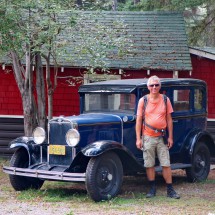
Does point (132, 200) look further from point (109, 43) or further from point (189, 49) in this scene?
point (189, 49)

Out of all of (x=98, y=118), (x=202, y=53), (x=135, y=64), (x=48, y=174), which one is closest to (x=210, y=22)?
(x=202, y=53)

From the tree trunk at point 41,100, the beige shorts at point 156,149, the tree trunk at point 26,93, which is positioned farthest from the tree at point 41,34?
the beige shorts at point 156,149

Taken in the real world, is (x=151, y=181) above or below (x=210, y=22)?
below

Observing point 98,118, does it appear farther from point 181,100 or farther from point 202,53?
point 202,53

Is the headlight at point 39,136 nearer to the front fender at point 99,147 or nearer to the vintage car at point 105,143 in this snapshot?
the vintage car at point 105,143

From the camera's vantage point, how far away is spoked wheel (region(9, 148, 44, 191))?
38.4 feet

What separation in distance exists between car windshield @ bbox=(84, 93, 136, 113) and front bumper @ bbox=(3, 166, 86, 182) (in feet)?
6.37

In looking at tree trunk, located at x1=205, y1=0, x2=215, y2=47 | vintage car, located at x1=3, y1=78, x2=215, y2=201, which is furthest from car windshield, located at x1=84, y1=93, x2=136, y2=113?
tree trunk, located at x1=205, y1=0, x2=215, y2=47

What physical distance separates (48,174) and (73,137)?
2.45 feet

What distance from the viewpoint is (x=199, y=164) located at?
42.5 ft

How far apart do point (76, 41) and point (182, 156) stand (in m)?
4.28

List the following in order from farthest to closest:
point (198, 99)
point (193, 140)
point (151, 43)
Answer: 1. point (151, 43)
2. point (198, 99)
3. point (193, 140)

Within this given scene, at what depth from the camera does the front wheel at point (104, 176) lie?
1050 centimetres

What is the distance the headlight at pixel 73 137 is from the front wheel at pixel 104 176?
464mm
